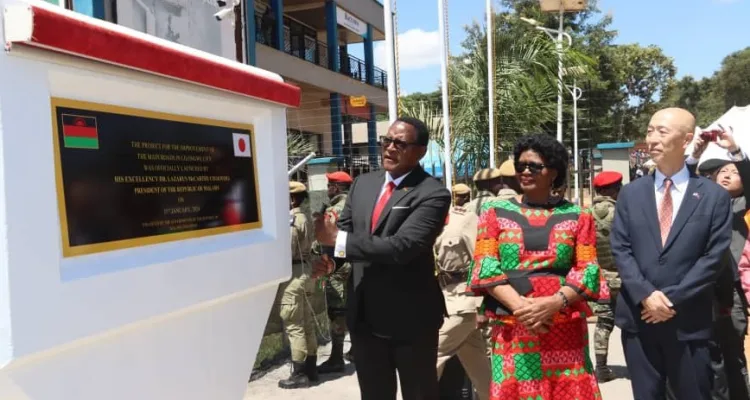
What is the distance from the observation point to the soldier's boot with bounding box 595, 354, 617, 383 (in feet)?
18.2

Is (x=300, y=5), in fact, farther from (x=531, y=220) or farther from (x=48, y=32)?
(x=48, y=32)

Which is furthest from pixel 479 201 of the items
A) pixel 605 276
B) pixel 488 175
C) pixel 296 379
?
pixel 296 379

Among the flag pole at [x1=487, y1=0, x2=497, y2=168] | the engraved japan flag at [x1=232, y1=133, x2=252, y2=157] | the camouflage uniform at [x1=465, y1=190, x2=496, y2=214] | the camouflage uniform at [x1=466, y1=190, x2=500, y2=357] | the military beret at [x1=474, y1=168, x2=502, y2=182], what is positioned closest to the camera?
the engraved japan flag at [x1=232, y1=133, x2=252, y2=157]

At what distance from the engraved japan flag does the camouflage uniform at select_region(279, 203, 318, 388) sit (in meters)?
3.83

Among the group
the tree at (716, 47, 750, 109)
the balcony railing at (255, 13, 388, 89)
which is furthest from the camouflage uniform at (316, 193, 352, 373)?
the tree at (716, 47, 750, 109)

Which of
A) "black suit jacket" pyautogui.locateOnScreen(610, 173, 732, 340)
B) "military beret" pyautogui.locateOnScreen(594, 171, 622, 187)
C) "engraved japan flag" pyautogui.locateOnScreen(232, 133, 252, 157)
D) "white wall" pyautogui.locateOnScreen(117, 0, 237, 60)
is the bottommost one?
"black suit jacket" pyautogui.locateOnScreen(610, 173, 732, 340)

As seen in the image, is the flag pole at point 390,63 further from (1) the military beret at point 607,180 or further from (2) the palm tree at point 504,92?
(2) the palm tree at point 504,92

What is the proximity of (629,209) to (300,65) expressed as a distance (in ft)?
56.2

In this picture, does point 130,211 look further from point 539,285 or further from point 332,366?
point 332,366

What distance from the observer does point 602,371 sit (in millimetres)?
5562

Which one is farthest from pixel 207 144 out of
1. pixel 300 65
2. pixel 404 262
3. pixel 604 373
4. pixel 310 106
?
pixel 310 106

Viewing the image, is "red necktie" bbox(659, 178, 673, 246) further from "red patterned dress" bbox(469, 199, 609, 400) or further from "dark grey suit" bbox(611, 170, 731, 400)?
"red patterned dress" bbox(469, 199, 609, 400)

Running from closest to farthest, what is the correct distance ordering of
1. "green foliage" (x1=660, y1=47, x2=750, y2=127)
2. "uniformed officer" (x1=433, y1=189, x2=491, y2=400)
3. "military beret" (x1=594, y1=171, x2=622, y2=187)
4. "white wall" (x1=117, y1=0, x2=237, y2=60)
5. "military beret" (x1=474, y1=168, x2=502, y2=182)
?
1. "white wall" (x1=117, y1=0, x2=237, y2=60)
2. "uniformed officer" (x1=433, y1=189, x2=491, y2=400)
3. "military beret" (x1=594, y1=171, x2=622, y2=187)
4. "military beret" (x1=474, y1=168, x2=502, y2=182)
5. "green foliage" (x1=660, y1=47, x2=750, y2=127)

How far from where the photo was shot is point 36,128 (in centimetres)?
123
